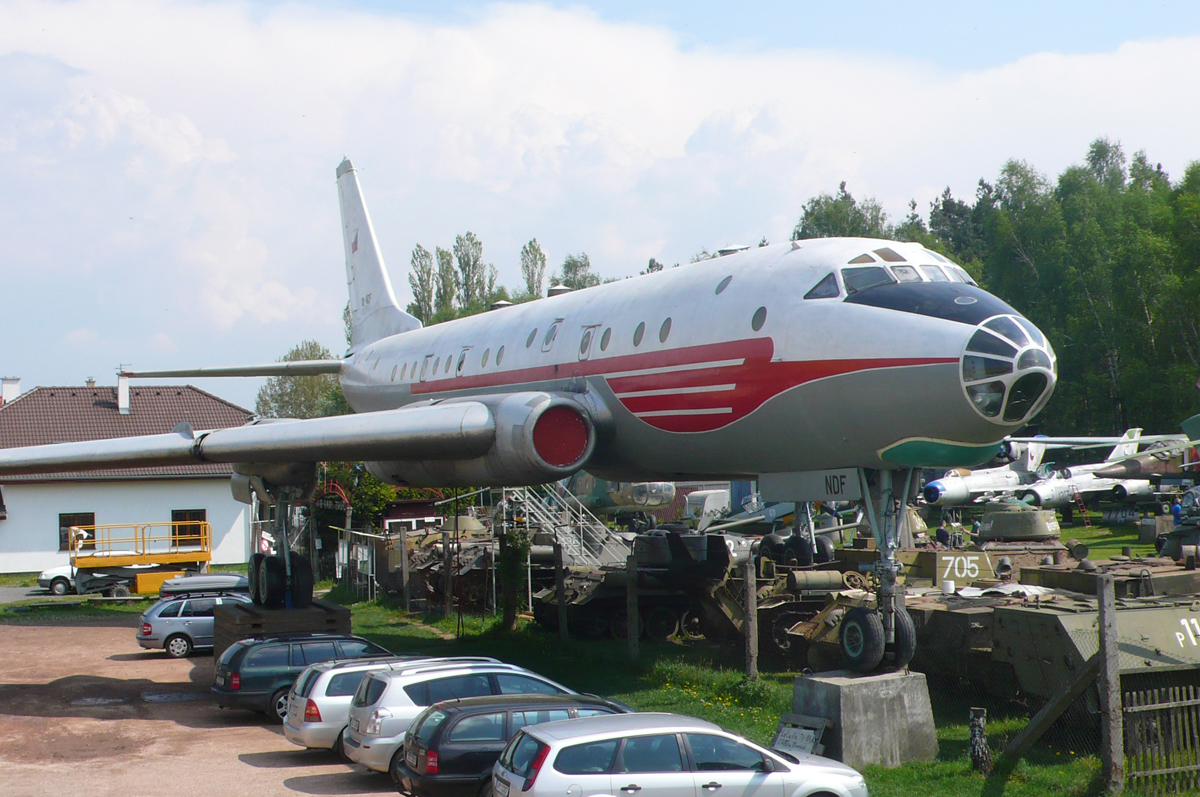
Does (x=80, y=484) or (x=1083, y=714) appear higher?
(x=80, y=484)

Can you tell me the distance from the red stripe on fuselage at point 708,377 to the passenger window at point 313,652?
5251 millimetres

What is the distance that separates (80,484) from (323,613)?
26.7m

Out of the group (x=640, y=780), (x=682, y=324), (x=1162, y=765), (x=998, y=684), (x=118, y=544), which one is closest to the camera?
(x=640, y=780)

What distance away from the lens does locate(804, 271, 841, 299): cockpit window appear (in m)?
13.4

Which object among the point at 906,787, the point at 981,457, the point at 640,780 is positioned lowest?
the point at 906,787

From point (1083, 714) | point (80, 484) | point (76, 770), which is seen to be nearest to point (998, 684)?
point (1083, 714)

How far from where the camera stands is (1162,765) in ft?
34.5

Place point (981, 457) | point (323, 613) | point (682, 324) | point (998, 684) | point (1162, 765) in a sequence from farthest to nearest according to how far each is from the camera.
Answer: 1. point (323, 613)
2. point (682, 324)
3. point (998, 684)
4. point (981, 457)
5. point (1162, 765)

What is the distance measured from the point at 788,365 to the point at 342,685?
20.9 feet

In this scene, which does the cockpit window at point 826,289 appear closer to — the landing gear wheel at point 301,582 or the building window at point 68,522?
the landing gear wheel at point 301,582

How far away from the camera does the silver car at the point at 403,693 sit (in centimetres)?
1176

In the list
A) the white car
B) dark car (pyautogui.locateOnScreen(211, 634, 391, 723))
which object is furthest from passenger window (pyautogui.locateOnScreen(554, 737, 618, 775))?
dark car (pyautogui.locateOnScreen(211, 634, 391, 723))

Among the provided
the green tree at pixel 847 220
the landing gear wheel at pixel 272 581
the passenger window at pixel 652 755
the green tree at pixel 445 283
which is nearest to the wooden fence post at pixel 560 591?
the landing gear wheel at pixel 272 581

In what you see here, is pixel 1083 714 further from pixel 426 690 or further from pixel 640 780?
pixel 426 690
